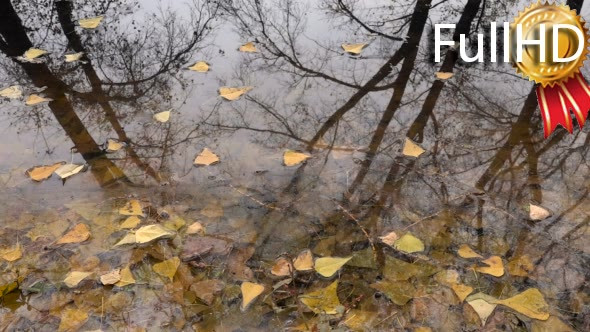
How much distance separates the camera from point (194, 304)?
144cm

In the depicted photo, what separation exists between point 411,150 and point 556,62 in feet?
3.01

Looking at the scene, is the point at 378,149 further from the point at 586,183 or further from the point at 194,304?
the point at 194,304

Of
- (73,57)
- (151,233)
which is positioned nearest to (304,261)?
(151,233)

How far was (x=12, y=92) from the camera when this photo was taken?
2455 millimetres

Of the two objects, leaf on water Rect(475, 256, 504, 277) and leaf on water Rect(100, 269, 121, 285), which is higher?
leaf on water Rect(100, 269, 121, 285)

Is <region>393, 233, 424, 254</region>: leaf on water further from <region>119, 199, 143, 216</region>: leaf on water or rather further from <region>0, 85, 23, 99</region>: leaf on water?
<region>0, 85, 23, 99</region>: leaf on water

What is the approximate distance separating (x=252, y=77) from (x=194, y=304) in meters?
1.43

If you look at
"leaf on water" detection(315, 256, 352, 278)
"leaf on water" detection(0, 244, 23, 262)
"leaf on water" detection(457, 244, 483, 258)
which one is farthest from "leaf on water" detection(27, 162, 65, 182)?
"leaf on water" detection(457, 244, 483, 258)

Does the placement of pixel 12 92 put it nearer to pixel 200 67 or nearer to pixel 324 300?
pixel 200 67

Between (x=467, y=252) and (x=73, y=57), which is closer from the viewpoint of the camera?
(x=467, y=252)

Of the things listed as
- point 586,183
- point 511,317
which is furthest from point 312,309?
point 586,183

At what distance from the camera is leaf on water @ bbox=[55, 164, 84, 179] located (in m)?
1.93

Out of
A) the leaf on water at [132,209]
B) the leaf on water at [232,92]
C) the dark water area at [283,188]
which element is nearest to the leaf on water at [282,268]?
the dark water area at [283,188]

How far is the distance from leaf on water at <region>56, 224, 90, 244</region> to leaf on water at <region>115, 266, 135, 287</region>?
225 mm
